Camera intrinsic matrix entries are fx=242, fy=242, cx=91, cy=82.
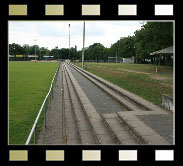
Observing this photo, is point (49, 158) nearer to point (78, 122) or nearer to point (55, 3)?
point (55, 3)

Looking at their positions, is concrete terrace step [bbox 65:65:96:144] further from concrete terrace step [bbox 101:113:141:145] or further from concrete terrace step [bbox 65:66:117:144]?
concrete terrace step [bbox 101:113:141:145]

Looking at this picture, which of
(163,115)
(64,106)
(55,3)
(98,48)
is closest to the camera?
(55,3)

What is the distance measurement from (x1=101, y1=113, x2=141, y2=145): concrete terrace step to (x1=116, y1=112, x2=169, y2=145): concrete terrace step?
0.11m

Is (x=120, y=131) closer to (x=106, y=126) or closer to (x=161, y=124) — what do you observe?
(x=106, y=126)

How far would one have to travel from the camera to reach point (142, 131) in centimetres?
539

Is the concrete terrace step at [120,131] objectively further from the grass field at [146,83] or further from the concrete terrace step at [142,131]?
the grass field at [146,83]

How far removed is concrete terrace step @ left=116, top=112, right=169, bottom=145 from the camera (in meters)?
4.78

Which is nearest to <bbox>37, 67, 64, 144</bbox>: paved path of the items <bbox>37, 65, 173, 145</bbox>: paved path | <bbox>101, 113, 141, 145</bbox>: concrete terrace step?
<bbox>37, 65, 173, 145</bbox>: paved path

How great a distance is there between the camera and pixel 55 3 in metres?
3.10

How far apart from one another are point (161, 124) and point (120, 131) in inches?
44.8

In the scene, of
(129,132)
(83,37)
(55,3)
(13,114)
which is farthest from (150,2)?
(83,37)

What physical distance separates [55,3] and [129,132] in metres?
3.69

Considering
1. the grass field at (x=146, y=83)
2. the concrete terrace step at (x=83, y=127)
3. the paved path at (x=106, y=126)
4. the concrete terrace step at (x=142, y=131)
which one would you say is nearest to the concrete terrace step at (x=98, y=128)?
the paved path at (x=106, y=126)

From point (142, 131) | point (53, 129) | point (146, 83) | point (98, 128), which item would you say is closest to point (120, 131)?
point (142, 131)
